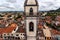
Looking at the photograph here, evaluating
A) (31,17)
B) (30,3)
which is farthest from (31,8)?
(31,17)

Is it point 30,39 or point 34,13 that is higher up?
point 34,13

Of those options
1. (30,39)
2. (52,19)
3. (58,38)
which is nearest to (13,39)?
(58,38)


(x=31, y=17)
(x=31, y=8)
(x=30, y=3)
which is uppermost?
(x=30, y=3)

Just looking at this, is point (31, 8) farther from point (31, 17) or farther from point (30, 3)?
point (31, 17)

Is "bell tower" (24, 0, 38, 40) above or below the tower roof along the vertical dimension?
below

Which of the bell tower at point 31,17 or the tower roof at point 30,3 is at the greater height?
the tower roof at point 30,3

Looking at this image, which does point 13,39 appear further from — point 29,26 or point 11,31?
point 29,26

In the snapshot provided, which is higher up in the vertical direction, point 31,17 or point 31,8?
point 31,8

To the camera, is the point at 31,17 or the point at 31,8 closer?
the point at 31,8
